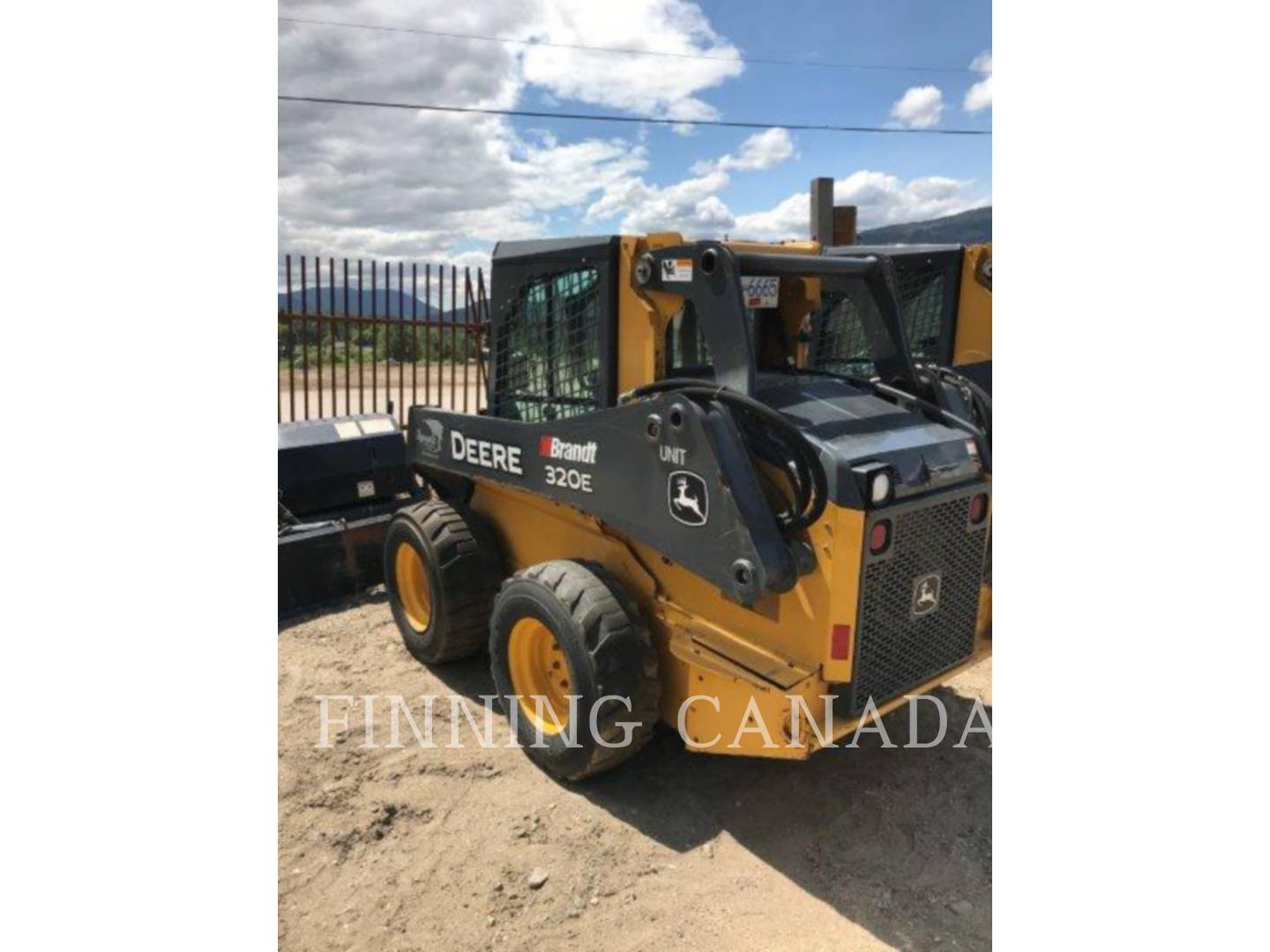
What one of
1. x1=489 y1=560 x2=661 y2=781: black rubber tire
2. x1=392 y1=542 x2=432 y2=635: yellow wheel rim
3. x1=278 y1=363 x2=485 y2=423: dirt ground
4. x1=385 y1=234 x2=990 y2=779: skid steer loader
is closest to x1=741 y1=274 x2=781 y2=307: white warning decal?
x1=385 y1=234 x2=990 y2=779: skid steer loader

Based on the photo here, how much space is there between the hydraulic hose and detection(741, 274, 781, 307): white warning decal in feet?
2.45

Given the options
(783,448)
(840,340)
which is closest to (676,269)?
(783,448)

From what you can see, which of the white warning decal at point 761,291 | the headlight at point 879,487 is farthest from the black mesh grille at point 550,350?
the headlight at point 879,487

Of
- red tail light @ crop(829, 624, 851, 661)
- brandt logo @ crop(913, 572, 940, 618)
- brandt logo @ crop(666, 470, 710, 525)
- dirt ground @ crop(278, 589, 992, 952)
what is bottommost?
dirt ground @ crop(278, 589, 992, 952)

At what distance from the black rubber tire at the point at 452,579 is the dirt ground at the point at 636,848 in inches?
18.6

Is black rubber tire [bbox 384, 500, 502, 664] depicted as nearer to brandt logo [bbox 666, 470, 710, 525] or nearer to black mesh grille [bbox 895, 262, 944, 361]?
brandt logo [bbox 666, 470, 710, 525]

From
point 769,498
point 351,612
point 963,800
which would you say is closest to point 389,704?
point 351,612

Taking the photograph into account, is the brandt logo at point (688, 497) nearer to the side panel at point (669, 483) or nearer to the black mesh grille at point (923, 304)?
the side panel at point (669, 483)

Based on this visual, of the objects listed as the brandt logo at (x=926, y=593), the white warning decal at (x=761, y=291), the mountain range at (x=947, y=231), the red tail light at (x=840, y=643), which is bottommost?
the red tail light at (x=840, y=643)

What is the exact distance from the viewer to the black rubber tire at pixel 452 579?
441 centimetres

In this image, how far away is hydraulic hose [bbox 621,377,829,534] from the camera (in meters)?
2.87

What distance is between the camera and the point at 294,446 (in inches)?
226

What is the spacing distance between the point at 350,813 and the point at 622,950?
130 cm
